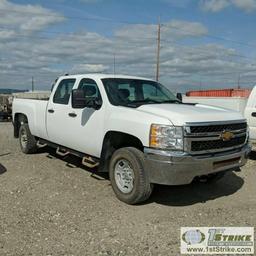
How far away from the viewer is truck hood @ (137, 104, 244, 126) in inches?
202

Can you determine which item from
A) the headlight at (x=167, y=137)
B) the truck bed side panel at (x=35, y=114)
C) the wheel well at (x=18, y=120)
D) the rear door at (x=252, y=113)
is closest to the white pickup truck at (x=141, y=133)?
the headlight at (x=167, y=137)

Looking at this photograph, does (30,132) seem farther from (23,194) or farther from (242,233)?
(242,233)

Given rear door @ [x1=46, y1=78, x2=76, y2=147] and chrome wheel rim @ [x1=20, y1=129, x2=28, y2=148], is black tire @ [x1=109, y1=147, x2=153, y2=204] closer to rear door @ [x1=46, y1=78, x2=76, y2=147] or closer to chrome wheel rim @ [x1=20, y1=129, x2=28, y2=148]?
rear door @ [x1=46, y1=78, x2=76, y2=147]

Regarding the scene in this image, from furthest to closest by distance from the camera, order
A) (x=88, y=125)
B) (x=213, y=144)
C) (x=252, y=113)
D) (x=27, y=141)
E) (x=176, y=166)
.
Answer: (x=27, y=141)
(x=252, y=113)
(x=88, y=125)
(x=213, y=144)
(x=176, y=166)

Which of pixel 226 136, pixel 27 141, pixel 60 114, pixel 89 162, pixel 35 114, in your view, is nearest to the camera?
pixel 226 136

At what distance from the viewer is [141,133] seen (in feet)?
17.5

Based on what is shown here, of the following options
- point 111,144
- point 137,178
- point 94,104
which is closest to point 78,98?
point 94,104

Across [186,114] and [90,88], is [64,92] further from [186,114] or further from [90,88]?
[186,114]

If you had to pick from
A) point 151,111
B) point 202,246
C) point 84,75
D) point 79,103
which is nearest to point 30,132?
point 84,75

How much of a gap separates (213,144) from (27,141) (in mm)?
5273

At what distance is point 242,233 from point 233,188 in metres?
2.15

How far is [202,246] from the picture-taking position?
4.20 m

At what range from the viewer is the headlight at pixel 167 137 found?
5066 millimetres

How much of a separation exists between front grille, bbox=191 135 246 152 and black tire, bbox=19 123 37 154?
505 cm
